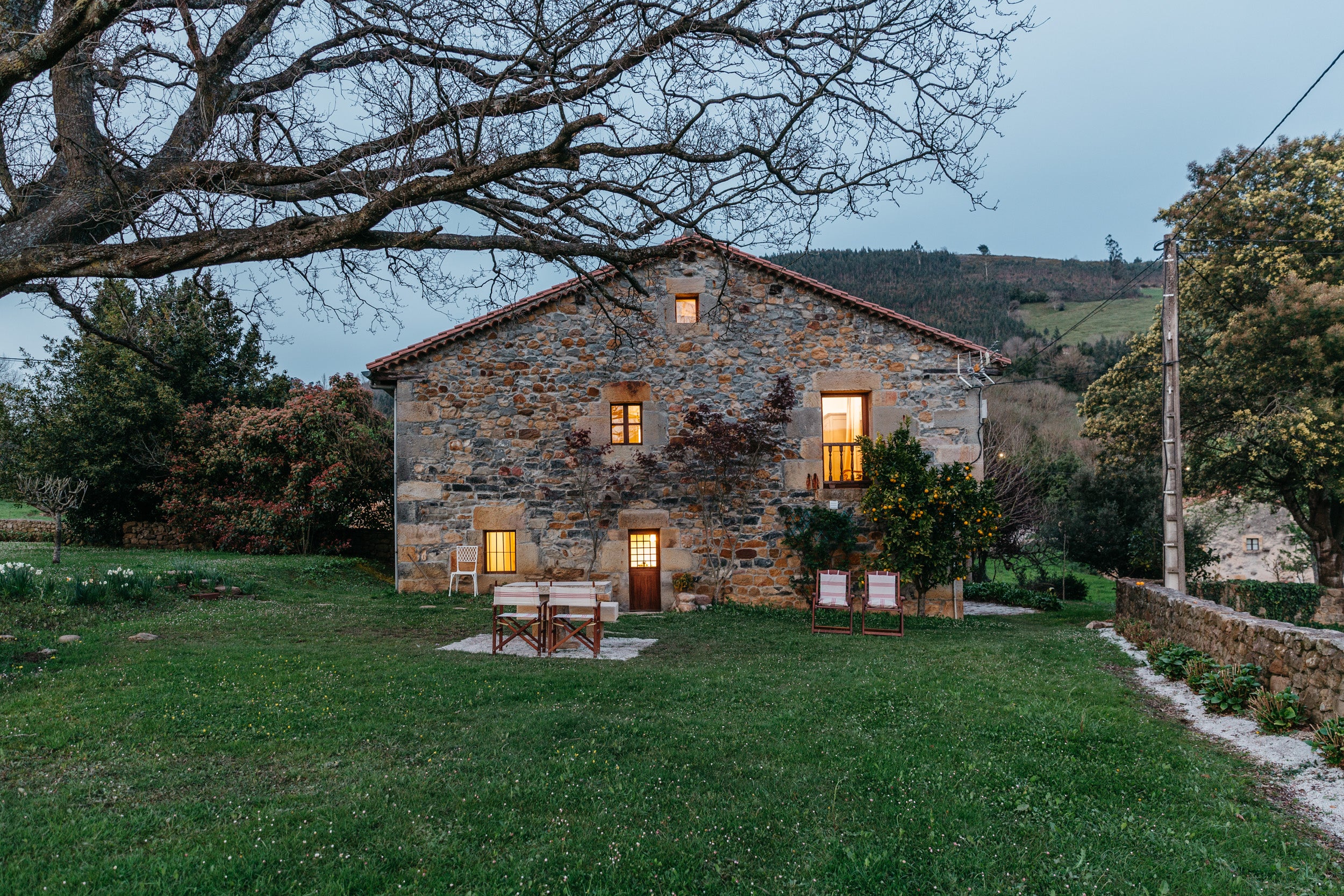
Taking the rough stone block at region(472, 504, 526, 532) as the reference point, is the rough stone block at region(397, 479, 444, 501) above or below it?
above

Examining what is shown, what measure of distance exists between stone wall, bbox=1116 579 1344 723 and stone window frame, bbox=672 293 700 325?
335 inches

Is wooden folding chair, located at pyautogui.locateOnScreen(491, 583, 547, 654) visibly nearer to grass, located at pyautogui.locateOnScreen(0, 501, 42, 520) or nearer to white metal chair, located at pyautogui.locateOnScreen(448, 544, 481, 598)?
white metal chair, located at pyautogui.locateOnScreen(448, 544, 481, 598)

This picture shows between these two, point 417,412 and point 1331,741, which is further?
point 417,412

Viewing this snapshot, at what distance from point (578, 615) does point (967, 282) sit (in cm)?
6265

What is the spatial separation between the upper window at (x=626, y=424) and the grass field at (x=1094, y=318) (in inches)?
1880

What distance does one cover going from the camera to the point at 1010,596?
59.4 feet

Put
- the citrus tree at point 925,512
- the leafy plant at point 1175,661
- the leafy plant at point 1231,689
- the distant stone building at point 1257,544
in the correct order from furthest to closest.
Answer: the distant stone building at point 1257,544, the citrus tree at point 925,512, the leafy plant at point 1175,661, the leafy plant at point 1231,689

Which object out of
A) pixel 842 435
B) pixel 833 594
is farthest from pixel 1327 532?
pixel 833 594

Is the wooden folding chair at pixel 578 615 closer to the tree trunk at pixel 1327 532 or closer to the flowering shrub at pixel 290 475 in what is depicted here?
the flowering shrub at pixel 290 475

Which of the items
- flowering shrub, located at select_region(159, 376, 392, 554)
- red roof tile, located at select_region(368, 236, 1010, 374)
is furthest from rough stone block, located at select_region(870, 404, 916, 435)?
flowering shrub, located at select_region(159, 376, 392, 554)

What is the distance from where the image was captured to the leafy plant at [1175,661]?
7.45m

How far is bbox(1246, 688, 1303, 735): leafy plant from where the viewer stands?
5.32 m

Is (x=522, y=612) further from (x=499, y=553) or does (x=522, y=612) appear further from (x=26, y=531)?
(x=26, y=531)

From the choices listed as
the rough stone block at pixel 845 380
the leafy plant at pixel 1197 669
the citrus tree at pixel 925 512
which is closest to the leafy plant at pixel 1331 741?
the leafy plant at pixel 1197 669
